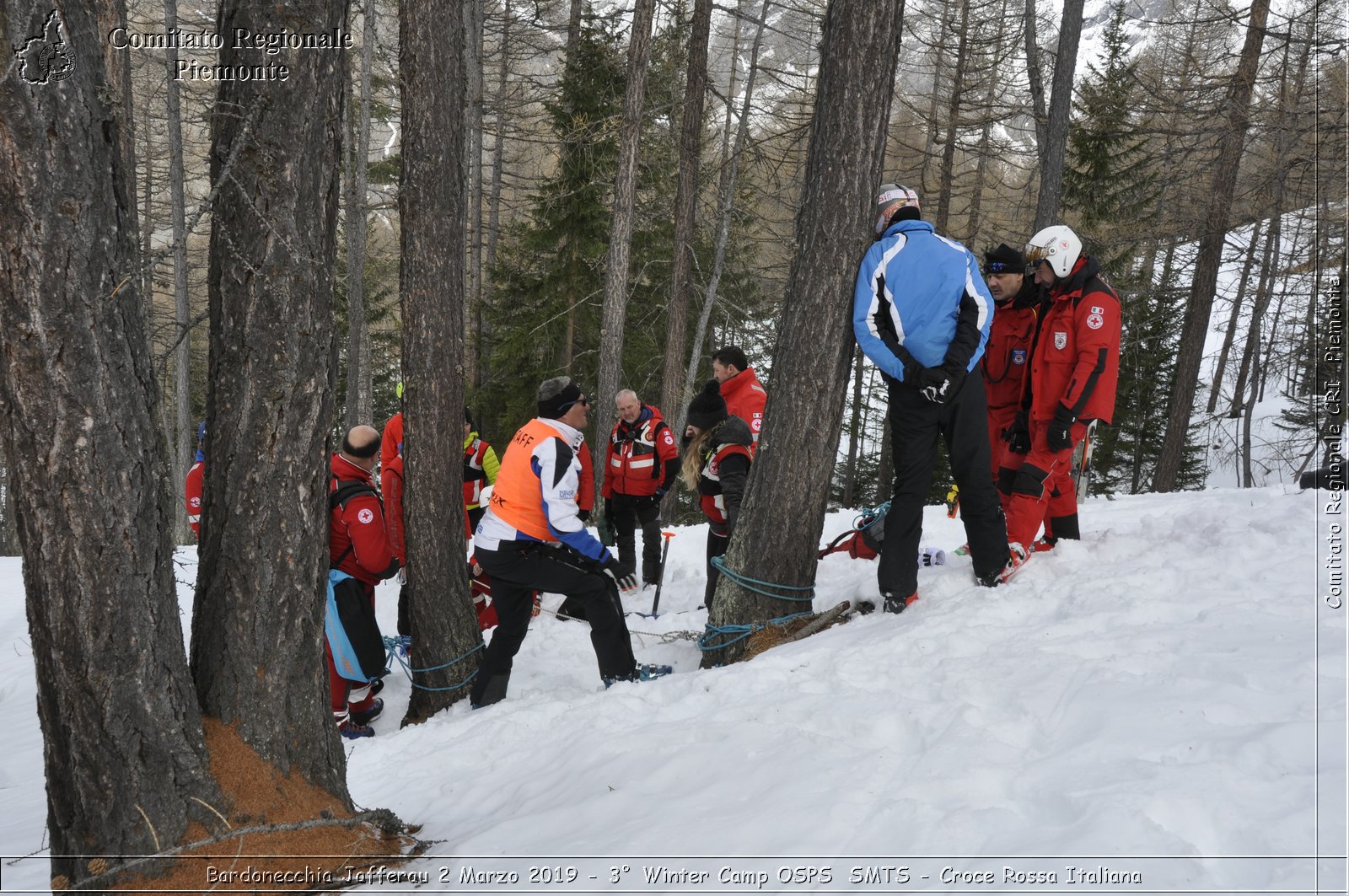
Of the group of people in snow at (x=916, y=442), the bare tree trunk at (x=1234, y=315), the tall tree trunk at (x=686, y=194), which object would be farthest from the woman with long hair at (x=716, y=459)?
the bare tree trunk at (x=1234, y=315)

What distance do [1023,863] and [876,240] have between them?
3242mm

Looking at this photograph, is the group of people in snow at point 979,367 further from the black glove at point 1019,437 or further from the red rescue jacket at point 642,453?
the red rescue jacket at point 642,453

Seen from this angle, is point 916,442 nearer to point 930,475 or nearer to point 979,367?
point 930,475

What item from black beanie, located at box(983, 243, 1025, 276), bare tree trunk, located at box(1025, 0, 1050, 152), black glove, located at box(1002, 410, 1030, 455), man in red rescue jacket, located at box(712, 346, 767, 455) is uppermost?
bare tree trunk, located at box(1025, 0, 1050, 152)

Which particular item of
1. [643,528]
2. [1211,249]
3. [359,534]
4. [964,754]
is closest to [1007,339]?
[964,754]

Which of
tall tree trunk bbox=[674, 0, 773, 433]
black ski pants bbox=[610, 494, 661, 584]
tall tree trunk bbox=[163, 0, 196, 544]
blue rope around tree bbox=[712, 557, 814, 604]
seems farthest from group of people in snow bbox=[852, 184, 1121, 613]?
tall tree trunk bbox=[163, 0, 196, 544]

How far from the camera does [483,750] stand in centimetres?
389

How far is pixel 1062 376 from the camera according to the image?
15.9 ft

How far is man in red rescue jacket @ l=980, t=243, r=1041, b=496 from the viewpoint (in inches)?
199

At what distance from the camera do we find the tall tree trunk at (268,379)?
8.33 ft

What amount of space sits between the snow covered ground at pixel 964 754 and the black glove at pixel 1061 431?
610mm

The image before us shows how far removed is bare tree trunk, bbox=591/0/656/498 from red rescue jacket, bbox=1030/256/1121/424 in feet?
22.2

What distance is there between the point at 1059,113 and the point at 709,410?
7.28 meters

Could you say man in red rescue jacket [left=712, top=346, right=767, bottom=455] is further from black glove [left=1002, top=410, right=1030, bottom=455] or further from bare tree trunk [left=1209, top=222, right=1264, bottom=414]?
bare tree trunk [left=1209, top=222, right=1264, bottom=414]
